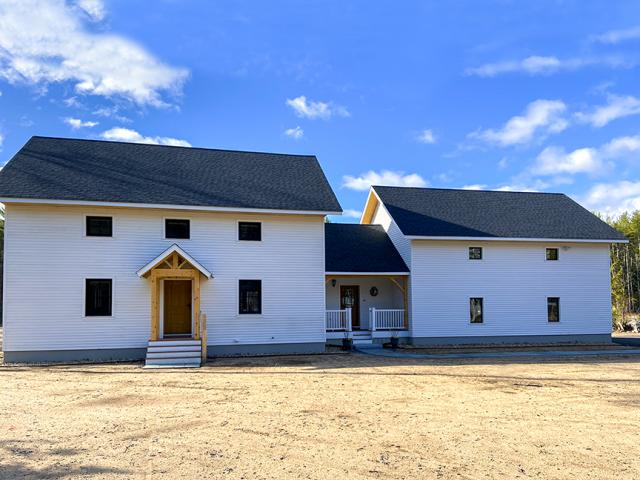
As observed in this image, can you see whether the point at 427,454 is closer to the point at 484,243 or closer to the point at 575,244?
the point at 484,243

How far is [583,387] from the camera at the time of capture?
465 inches

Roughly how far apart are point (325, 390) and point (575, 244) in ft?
51.7

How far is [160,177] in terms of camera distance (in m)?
17.7

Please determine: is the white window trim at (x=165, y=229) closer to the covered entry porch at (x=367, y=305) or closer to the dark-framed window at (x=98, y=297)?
the dark-framed window at (x=98, y=297)

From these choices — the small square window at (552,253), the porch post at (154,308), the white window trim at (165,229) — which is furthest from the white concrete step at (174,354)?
the small square window at (552,253)

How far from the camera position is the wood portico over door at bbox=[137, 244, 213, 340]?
16.0 m

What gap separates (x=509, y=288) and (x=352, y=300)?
22.2 feet

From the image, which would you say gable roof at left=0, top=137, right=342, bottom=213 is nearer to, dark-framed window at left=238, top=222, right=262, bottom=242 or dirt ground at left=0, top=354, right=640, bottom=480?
dark-framed window at left=238, top=222, right=262, bottom=242

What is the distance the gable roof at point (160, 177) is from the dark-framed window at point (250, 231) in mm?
851

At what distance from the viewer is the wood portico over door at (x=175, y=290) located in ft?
52.3

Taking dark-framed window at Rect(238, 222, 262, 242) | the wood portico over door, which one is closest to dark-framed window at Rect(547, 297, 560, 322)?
dark-framed window at Rect(238, 222, 262, 242)

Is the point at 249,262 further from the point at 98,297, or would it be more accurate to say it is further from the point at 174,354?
the point at 98,297

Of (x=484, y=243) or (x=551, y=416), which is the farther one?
(x=484, y=243)

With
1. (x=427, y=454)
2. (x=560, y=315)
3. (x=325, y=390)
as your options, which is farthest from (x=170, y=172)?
(x=560, y=315)
